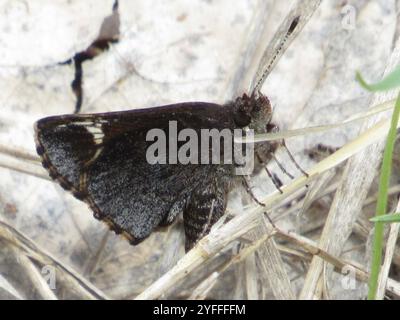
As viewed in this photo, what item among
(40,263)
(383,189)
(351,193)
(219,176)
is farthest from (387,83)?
(40,263)

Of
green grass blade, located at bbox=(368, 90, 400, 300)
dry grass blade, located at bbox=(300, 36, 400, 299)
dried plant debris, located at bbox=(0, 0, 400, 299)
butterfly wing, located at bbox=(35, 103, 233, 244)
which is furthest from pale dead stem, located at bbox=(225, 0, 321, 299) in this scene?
green grass blade, located at bbox=(368, 90, 400, 300)

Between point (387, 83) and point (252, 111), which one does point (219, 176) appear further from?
point (387, 83)

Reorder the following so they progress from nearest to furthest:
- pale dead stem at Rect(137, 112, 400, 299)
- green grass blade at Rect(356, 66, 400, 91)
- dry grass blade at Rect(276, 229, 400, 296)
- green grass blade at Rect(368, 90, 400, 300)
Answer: green grass blade at Rect(356, 66, 400, 91) → green grass blade at Rect(368, 90, 400, 300) → pale dead stem at Rect(137, 112, 400, 299) → dry grass blade at Rect(276, 229, 400, 296)

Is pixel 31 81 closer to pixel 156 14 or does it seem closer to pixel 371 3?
pixel 156 14

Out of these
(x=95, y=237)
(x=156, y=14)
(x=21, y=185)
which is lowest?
(x=95, y=237)

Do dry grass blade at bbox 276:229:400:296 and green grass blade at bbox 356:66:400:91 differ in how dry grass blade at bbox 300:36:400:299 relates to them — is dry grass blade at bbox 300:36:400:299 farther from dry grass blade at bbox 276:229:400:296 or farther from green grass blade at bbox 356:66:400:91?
green grass blade at bbox 356:66:400:91

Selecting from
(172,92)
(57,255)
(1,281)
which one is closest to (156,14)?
(172,92)
